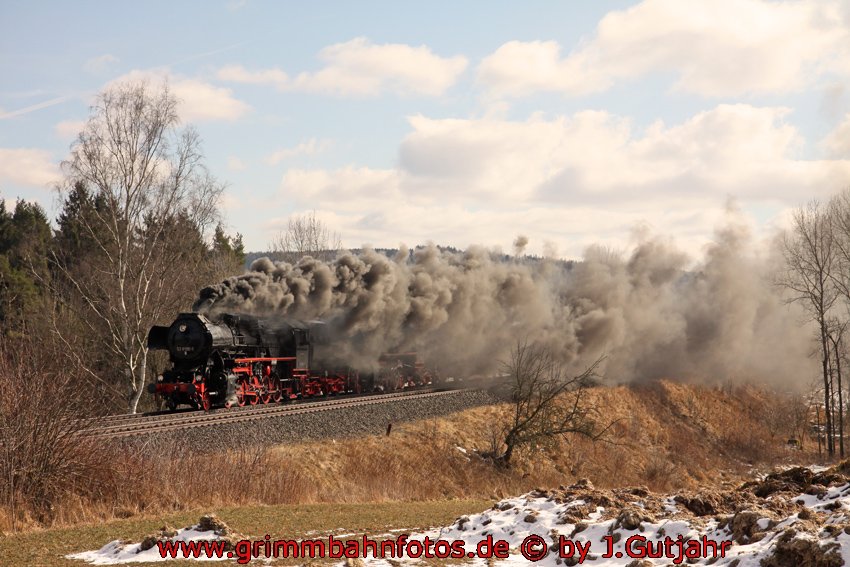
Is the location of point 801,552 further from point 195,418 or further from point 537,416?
point 537,416

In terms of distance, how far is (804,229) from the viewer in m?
40.6

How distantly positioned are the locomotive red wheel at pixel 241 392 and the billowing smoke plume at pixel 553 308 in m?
2.65

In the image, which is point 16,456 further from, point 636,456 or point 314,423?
point 636,456

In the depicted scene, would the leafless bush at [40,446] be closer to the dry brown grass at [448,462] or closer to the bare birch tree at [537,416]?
the dry brown grass at [448,462]

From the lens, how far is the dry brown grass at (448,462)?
14.8 meters

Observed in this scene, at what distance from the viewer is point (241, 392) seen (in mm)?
26859

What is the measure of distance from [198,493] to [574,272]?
3236 cm

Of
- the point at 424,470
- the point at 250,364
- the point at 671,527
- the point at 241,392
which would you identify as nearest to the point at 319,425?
the point at 424,470

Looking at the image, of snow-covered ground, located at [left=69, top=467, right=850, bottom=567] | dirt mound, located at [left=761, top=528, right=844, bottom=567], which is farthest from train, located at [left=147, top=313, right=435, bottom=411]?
dirt mound, located at [left=761, top=528, right=844, bottom=567]

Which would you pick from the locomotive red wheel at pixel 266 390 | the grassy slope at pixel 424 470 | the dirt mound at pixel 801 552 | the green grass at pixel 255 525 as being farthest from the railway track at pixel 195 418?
the dirt mound at pixel 801 552

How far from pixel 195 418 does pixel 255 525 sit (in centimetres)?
1124

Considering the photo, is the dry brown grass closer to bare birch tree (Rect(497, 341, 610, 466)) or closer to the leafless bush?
the leafless bush

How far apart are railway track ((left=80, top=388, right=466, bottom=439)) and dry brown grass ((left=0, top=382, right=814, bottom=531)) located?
5.92ft

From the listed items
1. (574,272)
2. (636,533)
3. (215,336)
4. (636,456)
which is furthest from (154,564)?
(574,272)
